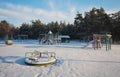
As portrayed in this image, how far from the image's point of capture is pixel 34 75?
7488mm

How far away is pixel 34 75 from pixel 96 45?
15013 millimetres

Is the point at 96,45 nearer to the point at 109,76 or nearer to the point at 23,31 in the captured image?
the point at 109,76

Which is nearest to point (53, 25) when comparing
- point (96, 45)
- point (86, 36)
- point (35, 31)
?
point (35, 31)

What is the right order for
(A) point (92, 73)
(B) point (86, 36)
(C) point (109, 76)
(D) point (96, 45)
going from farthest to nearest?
1. (B) point (86, 36)
2. (D) point (96, 45)
3. (A) point (92, 73)
4. (C) point (109, 76)

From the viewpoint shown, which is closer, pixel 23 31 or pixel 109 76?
pixel 109 76

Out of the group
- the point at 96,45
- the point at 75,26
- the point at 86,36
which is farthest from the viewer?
the point at 75,26

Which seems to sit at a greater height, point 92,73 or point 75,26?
point 75,26

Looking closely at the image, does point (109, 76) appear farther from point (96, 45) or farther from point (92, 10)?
point (92, 10)

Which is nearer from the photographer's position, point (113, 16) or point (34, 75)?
point (34, 75)

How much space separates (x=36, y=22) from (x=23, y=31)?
19.4ft

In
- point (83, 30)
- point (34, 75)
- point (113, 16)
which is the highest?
point (113, 16)

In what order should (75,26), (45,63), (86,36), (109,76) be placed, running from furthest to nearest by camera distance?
(75,26) < (86,36) < (45,63) < (109,76)

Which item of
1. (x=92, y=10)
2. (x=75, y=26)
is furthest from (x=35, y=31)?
(x=92, y=10)

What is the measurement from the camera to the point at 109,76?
721cm
